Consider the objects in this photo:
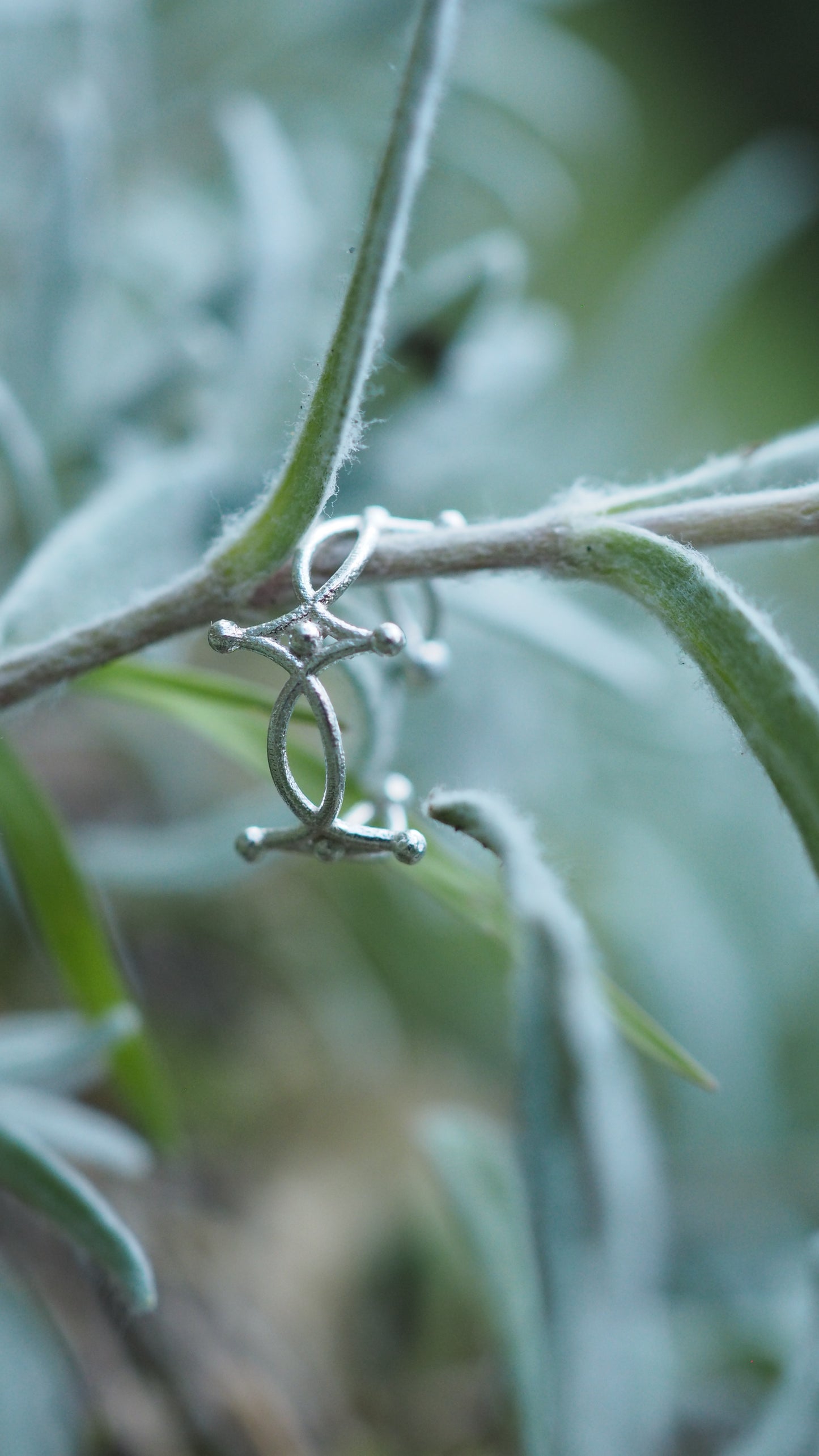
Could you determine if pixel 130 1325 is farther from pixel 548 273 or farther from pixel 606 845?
pixel 548 273

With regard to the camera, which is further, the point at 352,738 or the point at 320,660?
the point at 352,738

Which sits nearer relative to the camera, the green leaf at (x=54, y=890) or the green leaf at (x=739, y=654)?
the green leaf at (x=739, y=654)

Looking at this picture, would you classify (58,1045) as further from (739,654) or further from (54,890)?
(739,654)

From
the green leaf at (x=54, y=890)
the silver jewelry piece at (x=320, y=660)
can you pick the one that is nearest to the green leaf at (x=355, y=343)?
the silver jewelry piece at (x=320, y=660)

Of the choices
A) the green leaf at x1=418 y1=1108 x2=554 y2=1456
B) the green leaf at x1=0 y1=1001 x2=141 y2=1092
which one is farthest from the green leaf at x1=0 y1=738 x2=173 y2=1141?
the green leaf at x1=418 y1=1108 x2=554 y2=1456

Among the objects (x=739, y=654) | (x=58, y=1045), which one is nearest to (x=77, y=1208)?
(x=58, y=1045)

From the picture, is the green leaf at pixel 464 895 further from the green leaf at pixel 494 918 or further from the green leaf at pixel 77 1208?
the green leaf at pixel 77 1208

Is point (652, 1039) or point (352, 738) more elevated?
point (352, 738)
